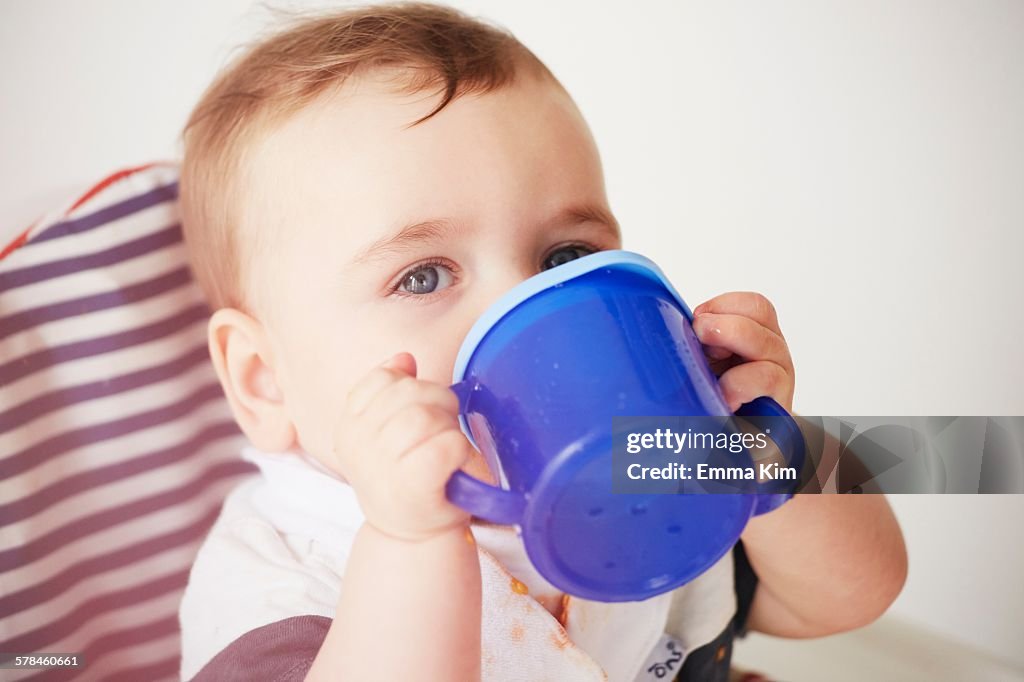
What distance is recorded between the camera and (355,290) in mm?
680

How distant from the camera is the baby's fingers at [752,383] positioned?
60 cm

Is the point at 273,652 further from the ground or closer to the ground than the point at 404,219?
closer to the ground

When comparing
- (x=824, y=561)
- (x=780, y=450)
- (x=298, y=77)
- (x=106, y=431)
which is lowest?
(x=824, y=561)

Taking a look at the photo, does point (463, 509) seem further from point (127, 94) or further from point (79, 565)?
point (127, 94)

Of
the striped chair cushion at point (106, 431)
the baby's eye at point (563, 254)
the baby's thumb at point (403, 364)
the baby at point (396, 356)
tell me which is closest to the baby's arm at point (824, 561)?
the baby at point (396, 356)

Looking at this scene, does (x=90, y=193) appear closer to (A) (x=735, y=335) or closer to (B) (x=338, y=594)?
(B) (x=338, y=594)

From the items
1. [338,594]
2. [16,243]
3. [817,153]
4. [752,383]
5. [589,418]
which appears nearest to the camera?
[589,418]

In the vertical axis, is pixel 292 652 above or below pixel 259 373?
below

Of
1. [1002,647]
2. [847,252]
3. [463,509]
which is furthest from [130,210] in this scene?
[1002,647]

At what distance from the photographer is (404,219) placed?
665 mm

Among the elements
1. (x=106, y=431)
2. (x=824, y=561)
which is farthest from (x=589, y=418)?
(x=106, y=431)

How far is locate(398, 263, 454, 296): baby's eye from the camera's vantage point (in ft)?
2.21

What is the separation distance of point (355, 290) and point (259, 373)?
168mm

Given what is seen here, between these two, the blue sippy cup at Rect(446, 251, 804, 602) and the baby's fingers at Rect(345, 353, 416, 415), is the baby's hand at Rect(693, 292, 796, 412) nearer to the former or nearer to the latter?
the blue sippy cup at Rect(446, 251, 804, 602)
